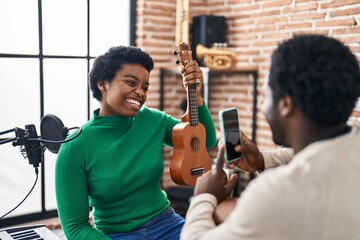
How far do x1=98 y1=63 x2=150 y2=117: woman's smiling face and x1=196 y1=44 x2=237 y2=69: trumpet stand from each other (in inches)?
56.1

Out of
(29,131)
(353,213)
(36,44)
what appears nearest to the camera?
(353,213)

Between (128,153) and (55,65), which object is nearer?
(128,153)

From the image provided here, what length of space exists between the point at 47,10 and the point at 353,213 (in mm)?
2596

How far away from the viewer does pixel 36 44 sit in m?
2.95

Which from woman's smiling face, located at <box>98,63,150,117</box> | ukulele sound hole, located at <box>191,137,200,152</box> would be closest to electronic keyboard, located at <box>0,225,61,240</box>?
woman's smiling face, located at <box>98,63,150,117</box>

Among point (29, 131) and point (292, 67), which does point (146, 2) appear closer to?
point (29, 131)

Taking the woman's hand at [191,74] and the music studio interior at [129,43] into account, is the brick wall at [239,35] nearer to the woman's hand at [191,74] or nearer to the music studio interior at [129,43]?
the music studio interior at [129,43]

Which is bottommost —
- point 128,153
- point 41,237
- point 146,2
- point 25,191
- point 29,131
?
point 25,191

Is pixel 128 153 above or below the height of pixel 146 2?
below

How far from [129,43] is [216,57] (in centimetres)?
69

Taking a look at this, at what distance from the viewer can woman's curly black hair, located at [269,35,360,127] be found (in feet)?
3.08

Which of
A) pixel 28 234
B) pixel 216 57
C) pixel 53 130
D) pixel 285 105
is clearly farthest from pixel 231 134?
pixel 216 57

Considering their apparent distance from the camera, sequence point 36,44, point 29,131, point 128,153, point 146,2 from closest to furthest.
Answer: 1. point 29,131
2. point 128,153
3. point 36,44
4. point 146,2

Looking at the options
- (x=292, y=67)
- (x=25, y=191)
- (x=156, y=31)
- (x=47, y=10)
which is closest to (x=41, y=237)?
(x=292, y=67)
